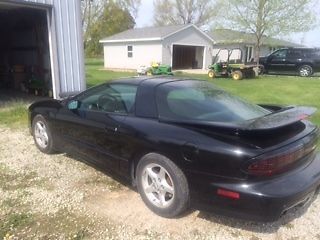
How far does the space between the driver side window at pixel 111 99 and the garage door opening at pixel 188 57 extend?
2565cm

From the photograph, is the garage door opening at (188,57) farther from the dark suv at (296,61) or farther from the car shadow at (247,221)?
the car shadow at (247,221)

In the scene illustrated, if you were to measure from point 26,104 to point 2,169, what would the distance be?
5.57 metres

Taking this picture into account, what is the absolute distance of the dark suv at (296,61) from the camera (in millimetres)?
21109

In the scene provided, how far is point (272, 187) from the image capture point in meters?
2.84

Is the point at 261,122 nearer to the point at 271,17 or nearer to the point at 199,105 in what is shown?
the point at 199,105

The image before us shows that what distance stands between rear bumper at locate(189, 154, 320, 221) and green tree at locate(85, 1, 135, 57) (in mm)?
43172

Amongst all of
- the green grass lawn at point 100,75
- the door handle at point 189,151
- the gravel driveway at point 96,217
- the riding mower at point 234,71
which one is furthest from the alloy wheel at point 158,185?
the riding mower at point 234,71

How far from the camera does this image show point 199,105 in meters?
3.61

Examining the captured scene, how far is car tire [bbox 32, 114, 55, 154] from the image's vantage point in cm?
510

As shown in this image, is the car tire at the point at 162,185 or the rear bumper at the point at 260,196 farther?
the car tire at the point at 162,185

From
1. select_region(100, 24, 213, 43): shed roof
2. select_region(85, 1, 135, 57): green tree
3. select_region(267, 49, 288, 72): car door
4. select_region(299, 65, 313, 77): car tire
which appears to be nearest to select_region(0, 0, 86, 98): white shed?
select_region(100, 24, 213, 43): shed roof

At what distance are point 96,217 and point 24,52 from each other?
1177cm

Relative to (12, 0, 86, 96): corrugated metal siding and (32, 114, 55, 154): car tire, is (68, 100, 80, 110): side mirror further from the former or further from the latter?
(12, 0, 86, 96): corrugated metal siding

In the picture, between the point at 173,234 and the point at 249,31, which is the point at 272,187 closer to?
the point at 173,234
